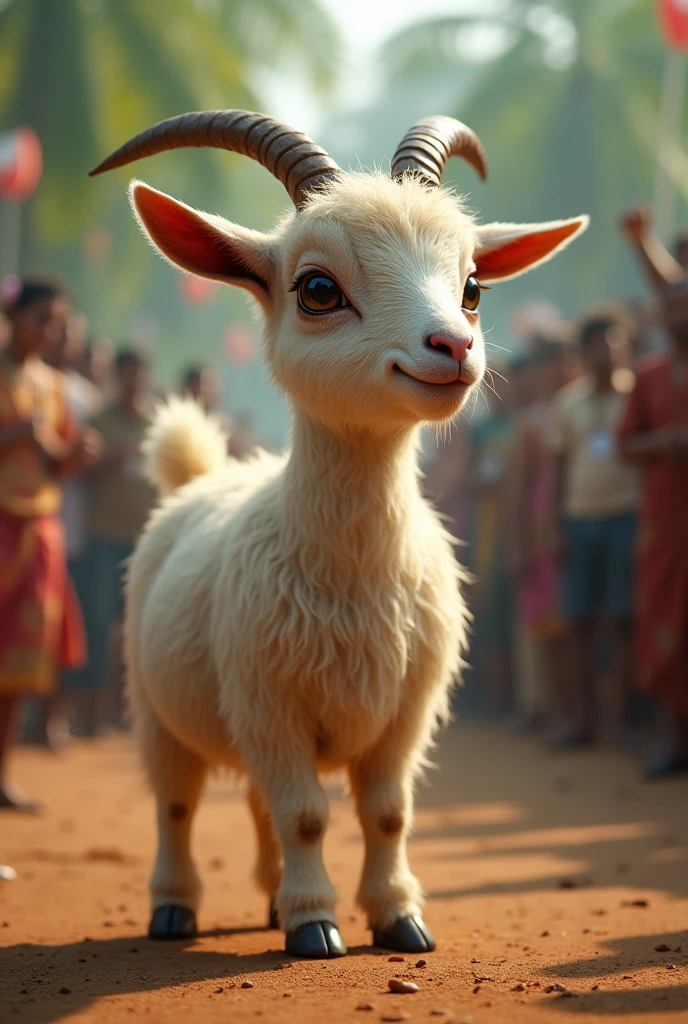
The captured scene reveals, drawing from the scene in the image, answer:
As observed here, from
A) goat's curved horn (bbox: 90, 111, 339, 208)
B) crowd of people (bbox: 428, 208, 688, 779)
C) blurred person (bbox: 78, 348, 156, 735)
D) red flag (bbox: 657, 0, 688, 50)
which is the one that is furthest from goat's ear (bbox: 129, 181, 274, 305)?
red flag (bbox: 657, 0, 688, 50)

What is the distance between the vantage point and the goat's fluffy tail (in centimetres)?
528

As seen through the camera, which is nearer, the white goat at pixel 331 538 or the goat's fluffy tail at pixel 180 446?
the white goat at pixel 331 538

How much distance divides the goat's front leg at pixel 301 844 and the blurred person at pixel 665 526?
3.83m

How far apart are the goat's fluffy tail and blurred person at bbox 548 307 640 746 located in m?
3.61

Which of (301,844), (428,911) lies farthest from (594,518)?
(301,844)

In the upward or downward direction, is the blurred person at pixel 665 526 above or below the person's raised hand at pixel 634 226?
below

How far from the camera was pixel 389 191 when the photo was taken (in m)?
3.76

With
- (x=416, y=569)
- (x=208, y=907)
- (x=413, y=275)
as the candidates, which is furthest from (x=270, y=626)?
(x=208, y=907)

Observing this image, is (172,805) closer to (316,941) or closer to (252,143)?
(316,941)

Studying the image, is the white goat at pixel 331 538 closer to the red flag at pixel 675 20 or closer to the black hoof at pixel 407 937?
the black hoof at pixel 407 937

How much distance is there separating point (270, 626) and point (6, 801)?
140 inches

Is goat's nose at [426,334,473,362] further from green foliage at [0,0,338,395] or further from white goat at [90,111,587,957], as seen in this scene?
green foliage at [0,0,338,395]

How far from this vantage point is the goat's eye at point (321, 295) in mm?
3707

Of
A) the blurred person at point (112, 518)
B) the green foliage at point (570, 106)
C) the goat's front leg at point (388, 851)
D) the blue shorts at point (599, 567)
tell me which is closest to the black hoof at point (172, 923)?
the goat's front leg at point (388, 851)
